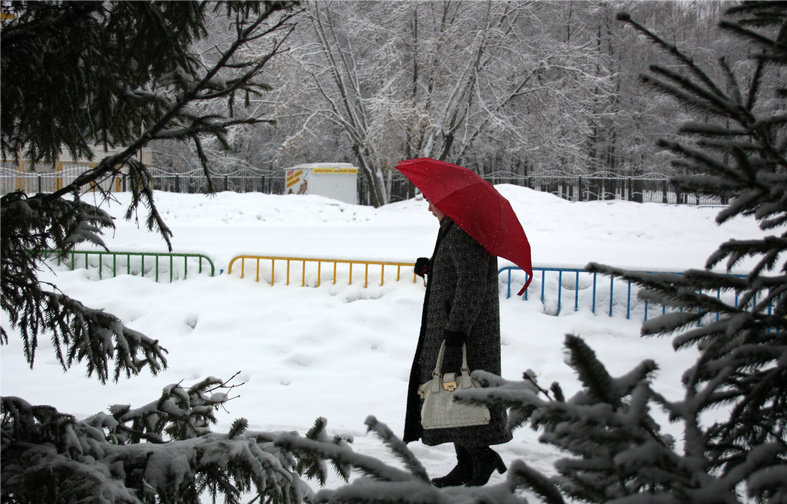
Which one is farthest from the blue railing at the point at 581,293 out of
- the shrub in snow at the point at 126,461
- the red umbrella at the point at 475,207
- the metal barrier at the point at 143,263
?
the shrub in snow at the point at 126,461

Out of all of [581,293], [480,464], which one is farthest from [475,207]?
[581,293]

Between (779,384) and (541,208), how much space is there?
12898 millimetres

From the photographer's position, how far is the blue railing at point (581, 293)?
7469 millimetres

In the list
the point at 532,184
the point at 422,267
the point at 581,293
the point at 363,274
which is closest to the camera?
the point at 422,267

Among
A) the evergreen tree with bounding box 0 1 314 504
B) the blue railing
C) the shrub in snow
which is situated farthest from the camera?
the blue railing

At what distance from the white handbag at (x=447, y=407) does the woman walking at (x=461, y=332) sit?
6 cm

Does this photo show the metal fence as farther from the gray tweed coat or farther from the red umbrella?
the gray tweed coat

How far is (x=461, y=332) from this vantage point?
350cm

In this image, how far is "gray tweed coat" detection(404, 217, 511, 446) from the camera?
3.54m

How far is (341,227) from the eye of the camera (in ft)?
46.2

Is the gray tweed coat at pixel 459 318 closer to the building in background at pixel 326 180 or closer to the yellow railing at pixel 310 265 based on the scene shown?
the yellow railing at pixel 310 265

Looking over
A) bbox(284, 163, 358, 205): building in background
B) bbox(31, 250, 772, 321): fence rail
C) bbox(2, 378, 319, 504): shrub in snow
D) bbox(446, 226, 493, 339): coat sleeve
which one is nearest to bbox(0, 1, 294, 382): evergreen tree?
bbox(2, 378, 319, 504): shrub in snow

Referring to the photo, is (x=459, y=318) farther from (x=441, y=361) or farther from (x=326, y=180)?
(x=326, y=180)

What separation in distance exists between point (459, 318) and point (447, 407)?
47 cm
